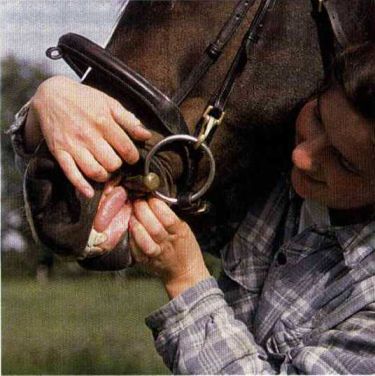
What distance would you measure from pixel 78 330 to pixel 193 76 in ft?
14.6

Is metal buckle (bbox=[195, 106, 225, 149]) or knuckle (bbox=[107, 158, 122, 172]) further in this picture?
metal buckle (bbox=[195, 106, 225, 149])

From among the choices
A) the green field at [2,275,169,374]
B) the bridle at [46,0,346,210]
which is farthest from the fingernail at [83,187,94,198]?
the green field at [2,275,169,374]

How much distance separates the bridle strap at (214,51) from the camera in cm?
145

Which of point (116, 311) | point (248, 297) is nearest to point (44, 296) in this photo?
point (116, 311)

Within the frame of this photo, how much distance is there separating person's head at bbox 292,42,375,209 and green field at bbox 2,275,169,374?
215cm

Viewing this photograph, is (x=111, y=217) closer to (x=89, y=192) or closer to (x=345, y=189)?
(x=89, y=192)

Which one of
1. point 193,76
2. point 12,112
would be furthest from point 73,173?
point 12,112

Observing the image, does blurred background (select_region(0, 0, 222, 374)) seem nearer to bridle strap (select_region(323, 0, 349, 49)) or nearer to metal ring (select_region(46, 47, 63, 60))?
metal ring (select_region(46, 47, 63, 60))

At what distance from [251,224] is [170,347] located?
9.3 inches

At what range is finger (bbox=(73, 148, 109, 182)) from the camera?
1327 mm

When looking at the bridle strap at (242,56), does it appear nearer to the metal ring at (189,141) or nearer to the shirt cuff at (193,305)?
the metal ring at (189,141)

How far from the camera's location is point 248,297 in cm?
159

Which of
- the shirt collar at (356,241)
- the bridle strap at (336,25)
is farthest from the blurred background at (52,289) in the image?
the shirt collar at (356,241)

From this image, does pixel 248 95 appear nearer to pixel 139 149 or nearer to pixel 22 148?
pixel 139 149
